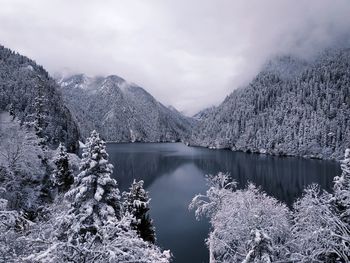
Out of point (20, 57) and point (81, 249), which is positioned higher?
point (20, 57)

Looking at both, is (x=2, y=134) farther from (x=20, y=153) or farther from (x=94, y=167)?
(x=94, y=167)

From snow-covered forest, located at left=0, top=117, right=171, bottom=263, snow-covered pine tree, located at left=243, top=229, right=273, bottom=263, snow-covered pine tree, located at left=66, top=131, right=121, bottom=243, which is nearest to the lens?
snow-covered forest, located at left=0, top=117, right=171, bottom=263

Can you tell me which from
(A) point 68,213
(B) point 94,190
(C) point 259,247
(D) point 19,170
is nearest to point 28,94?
(D) point 19,170

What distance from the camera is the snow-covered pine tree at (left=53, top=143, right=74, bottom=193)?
143ft

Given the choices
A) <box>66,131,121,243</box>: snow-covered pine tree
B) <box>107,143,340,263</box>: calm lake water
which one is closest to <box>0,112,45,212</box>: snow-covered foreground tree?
<box>66,131,121,243</box>: snow-covered pine tree

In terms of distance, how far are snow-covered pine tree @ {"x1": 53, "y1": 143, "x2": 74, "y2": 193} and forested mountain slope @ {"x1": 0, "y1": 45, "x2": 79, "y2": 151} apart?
71549mm

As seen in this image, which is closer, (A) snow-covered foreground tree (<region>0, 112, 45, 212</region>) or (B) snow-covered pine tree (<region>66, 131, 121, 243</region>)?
(B) snow-covered pine tree (<region>66, 131, 121, 243</region>)

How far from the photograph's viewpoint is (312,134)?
199375 millimetres

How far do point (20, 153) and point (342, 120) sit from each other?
210m

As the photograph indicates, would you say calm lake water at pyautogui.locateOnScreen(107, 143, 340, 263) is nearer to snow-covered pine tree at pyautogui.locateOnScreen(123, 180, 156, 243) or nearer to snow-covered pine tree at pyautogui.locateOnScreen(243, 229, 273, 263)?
snow-covered pine tree at pyautogui.locateOnScreen(123, 180, 156, 243)

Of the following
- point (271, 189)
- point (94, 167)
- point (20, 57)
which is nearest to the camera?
point (94, 167)

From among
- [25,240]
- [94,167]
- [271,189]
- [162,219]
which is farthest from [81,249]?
[271,189]

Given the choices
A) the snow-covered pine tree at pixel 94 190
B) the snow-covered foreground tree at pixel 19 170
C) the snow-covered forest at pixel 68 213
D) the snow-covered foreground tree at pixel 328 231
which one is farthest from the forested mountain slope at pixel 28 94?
the snow-covered foreground tree at pixel 328 231

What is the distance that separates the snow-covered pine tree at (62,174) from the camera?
143 ft
